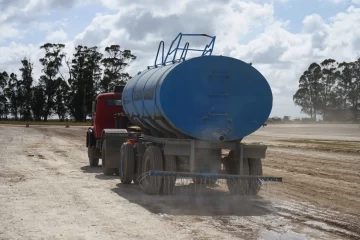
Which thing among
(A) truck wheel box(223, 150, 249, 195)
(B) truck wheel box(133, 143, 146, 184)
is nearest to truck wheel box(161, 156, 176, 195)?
(A) truck wheel box(223, 150, 249, 195)

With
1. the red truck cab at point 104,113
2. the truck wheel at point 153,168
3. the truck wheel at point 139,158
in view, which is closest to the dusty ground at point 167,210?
the truck wheel at point 153,168

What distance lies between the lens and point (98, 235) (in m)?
8.87

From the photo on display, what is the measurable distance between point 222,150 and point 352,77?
330ft

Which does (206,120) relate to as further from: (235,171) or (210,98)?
(235,171)

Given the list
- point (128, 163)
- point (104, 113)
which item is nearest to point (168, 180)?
point (128, 163)

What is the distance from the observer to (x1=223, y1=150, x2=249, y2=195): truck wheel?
13156 millimetres

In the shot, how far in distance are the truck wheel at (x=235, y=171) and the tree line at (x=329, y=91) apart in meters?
93.8

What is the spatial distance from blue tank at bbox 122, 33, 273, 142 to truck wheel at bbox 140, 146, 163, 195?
2.01 feet

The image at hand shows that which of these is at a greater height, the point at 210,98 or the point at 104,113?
the point at 210,98

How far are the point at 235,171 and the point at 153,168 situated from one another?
1.90 metres

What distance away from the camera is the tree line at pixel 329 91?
4254 inches

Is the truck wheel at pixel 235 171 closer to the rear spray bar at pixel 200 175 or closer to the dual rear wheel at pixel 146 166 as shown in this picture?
the rear spray bar at pixel 200 175

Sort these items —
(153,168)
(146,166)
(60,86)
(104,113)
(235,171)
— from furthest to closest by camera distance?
(60,86) → (104,113) → (146,166) → (235,171) → (153,168)

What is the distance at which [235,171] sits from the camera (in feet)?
44.0
